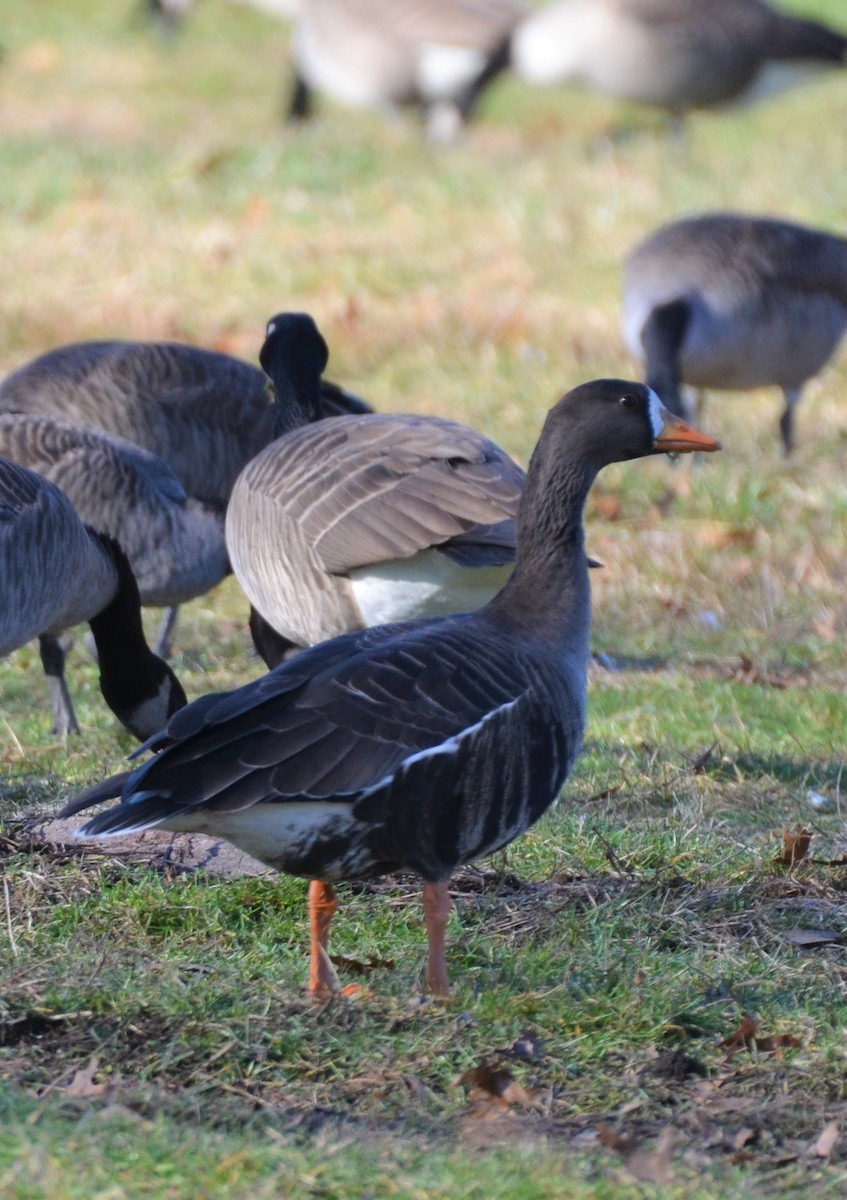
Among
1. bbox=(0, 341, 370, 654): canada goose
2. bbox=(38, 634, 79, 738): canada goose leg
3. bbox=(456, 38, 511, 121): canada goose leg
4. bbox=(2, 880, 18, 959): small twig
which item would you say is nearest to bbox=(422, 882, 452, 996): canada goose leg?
bbox=(2, 880, 18, 959): small twig

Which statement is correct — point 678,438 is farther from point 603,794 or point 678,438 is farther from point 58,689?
point 58,689

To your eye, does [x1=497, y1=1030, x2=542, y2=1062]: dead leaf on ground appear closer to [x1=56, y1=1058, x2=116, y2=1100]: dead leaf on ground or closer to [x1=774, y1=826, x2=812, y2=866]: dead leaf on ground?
[x1=56, y1=1058, x2=116, y2=1100]: dead leaf on ground

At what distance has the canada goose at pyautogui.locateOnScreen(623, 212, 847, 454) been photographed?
35.7 ft

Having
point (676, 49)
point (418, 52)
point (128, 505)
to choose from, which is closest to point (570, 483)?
point (128, 505)

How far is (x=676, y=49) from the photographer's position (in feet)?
58.5

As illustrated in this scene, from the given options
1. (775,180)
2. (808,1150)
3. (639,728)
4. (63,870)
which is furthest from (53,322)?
(808,1150)

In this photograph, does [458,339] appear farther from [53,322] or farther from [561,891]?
[561,891]

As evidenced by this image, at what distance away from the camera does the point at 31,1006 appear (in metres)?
3.86

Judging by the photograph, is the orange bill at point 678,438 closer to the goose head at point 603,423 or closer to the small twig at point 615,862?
the goose head at point 603,423

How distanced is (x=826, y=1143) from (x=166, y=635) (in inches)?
198

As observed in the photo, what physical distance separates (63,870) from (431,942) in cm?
122

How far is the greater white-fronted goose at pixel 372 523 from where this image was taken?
18.9ft

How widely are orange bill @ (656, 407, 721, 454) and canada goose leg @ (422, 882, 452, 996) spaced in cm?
136

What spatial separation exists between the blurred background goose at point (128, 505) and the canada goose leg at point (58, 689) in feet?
2.16
